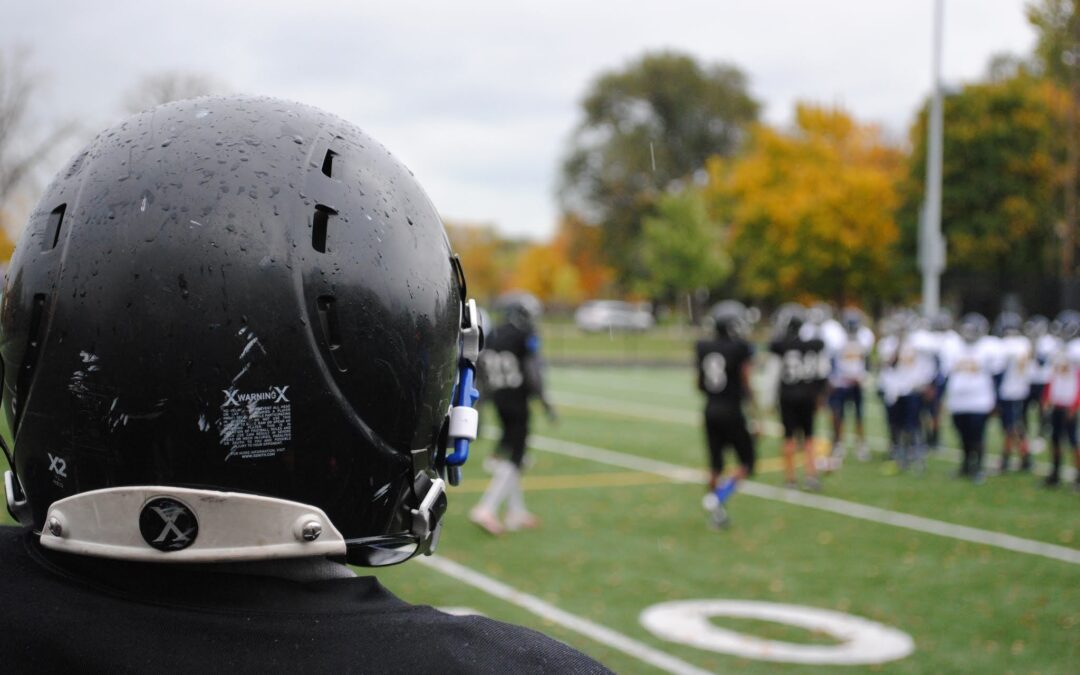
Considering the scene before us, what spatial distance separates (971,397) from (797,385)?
2.62 metres

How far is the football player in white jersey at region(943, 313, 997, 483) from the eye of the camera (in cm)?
1389

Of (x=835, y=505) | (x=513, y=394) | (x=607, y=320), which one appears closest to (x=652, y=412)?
(x=835, y=505)

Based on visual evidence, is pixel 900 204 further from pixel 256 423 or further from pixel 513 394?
pixel 256 423

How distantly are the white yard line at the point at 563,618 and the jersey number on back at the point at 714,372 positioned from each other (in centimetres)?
342

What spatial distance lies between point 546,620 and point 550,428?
1238 centimetres

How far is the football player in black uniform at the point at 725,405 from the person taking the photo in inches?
419

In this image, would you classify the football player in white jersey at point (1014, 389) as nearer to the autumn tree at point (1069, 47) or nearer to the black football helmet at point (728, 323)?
the black football helmet at point (728, 323)

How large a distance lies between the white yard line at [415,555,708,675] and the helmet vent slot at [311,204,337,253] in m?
5.05

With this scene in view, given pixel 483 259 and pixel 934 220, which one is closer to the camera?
pixel 934 220

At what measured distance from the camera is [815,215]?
1774 inches

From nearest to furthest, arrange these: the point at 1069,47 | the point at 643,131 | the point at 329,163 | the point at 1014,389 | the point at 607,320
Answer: the point at 329,163
the point at 1014,389
the point at 1069,47
the point at 607,320
the point at 643,131

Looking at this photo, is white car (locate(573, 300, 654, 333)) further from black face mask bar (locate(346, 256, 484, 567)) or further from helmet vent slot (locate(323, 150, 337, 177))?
helmet vent slot (locate(323, 150, 337, 177))

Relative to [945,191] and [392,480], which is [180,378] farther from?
[945,191]

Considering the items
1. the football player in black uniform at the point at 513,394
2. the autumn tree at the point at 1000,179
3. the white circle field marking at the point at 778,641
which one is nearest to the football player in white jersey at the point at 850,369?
the football player in black uniform at the point at 513,394
